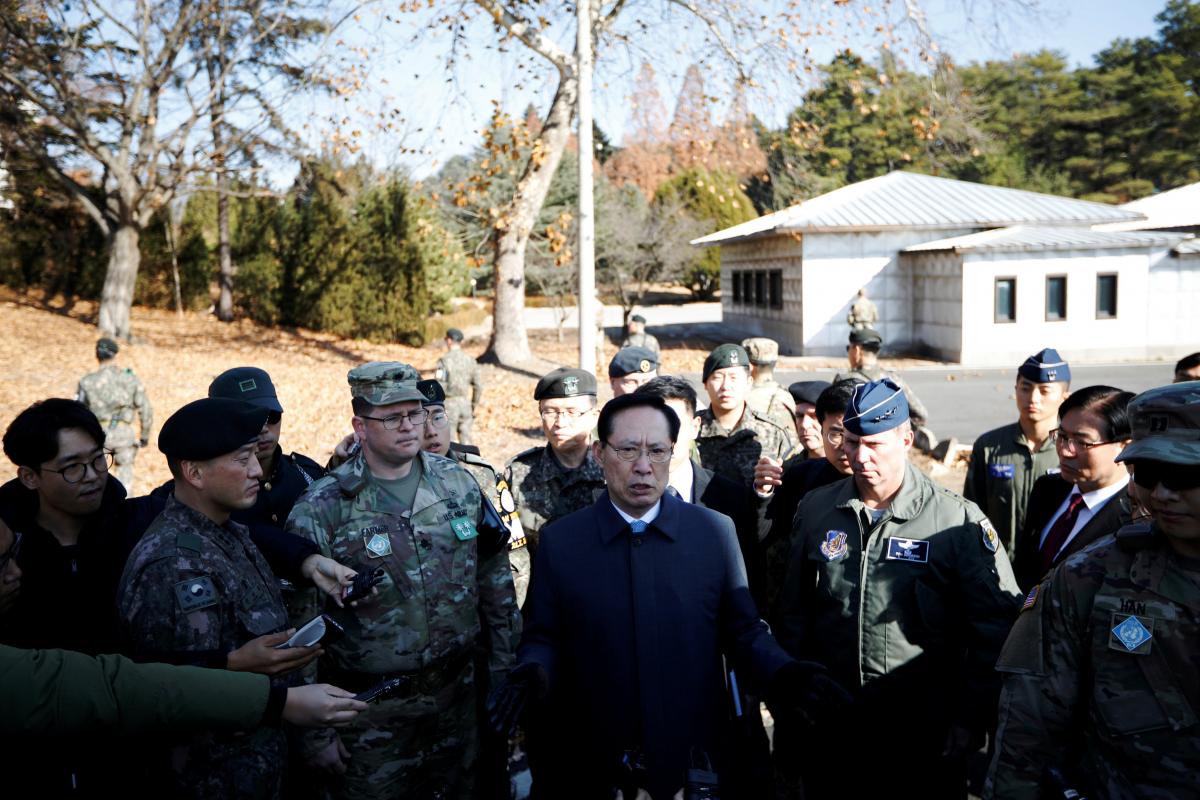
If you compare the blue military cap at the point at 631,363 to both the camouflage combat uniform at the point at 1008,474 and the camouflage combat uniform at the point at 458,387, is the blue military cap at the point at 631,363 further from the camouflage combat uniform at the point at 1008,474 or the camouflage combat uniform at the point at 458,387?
the camouflage combat uniform at the point at 458,387

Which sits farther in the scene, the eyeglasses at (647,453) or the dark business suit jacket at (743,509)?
the dark business suit jacket at (743,509)

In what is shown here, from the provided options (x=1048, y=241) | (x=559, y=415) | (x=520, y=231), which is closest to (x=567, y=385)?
(x=559, y=415)

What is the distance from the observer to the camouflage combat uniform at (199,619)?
9.02 ft

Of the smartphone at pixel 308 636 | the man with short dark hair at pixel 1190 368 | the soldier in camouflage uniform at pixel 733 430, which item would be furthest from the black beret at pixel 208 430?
the man with short dark hair at pixel 1190 368

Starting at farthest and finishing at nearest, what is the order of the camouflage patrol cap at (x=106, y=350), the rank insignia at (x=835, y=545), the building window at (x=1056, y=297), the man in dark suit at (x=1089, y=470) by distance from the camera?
the building window at (x=1056, y=297), the camouflage patrol cap at (x=106, y=350), the man in dark suit at (x=1089, y=470), the rank insignia at (x=835, y=545)

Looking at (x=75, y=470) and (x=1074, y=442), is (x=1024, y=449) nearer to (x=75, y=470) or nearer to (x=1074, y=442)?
(x=1074, y=442)

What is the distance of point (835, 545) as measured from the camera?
11.3ft

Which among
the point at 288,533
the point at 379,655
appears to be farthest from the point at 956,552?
the point at 288,533

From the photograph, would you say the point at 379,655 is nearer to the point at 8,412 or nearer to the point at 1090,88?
the point at 8,412

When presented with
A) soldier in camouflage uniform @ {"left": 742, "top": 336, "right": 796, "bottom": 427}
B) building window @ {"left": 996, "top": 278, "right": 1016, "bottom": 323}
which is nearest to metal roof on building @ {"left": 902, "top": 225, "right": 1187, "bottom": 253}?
building window @ {"left": 996, "top": 278, "right": 1016, "bottom": 323}

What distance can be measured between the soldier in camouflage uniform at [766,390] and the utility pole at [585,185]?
4846 millimetres

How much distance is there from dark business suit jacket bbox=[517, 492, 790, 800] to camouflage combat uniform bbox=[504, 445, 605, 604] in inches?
57.7

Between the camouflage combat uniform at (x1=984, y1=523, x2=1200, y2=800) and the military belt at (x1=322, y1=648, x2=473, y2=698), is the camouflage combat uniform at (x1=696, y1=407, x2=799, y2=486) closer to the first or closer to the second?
the military belt at (x1=322, y1=648, x2=473, y2=698)

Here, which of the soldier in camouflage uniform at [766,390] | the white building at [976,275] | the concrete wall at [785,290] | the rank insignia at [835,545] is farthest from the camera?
the concrete wall at [785,290]
